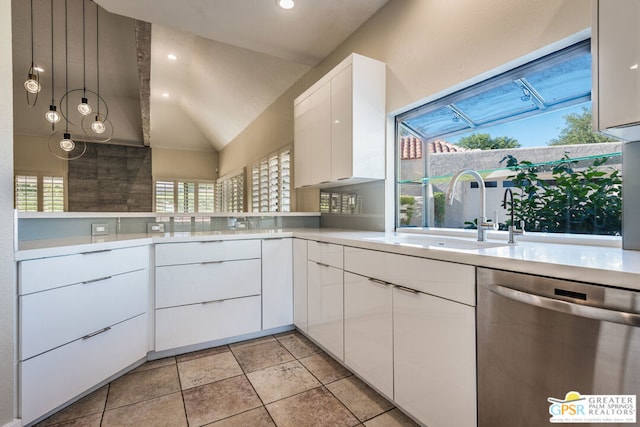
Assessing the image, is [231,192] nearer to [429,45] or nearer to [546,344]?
[429,45]

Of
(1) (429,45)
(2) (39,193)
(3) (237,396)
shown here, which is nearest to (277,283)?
(3) (237,396)

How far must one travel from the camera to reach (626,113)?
1.00 m

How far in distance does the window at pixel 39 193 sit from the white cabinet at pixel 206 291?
619 cm

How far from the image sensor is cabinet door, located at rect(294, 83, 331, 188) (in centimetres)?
267

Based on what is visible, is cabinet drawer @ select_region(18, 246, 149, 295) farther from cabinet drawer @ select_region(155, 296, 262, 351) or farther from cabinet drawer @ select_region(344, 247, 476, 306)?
cabinet drawer @ select_region(344, 247, 476, 306)

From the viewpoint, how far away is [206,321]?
90.0 inches

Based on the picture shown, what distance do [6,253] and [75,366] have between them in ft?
2.22

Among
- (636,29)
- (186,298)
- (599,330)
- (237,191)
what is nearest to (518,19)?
(636,29)

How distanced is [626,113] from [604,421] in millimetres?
919

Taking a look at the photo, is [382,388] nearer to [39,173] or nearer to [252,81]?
[252,81]

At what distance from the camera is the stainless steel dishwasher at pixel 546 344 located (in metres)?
0.81

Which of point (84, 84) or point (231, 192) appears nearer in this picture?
point (84, 84)

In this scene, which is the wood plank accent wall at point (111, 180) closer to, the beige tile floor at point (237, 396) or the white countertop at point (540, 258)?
the white countertop at point (540, 258)

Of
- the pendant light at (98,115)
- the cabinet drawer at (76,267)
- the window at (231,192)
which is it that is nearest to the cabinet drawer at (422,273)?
the cabinet drawer at (76,267)
